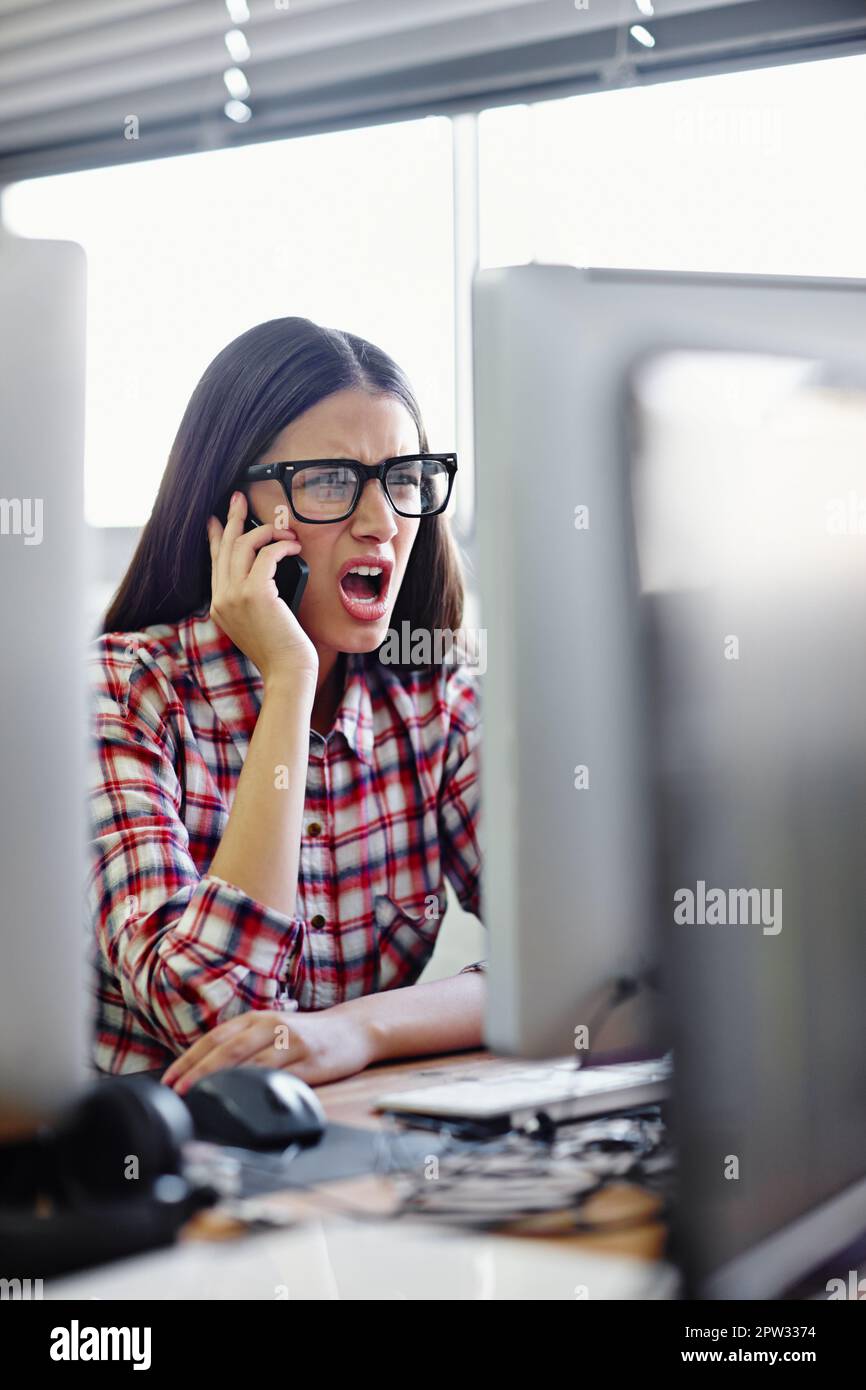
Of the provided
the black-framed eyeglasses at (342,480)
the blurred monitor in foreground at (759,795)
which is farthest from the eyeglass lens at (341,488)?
the blurred monitor in foreground at (759,795)

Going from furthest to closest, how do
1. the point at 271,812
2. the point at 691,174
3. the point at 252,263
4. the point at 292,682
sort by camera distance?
the point at 252,263 → the point at 691,174 → the point at 292,682 → the point at 271,812

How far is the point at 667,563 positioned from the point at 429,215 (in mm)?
1723

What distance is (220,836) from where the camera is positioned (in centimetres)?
137

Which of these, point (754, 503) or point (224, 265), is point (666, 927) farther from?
point (224, 265)

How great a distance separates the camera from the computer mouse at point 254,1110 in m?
0.73

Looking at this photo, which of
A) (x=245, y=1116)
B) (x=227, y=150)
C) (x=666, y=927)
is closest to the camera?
(x=666, y=927)

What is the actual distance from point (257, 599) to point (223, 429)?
0.77 ft

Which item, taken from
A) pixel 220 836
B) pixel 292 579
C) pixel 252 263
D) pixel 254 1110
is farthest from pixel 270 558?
pixel 252 263

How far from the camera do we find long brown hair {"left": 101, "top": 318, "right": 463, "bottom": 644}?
1.43m

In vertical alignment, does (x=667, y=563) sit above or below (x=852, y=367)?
below

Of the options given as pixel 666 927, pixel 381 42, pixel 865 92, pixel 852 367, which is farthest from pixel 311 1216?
pixel 381 42

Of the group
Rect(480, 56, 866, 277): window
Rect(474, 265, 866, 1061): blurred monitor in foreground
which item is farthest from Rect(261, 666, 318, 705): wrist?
Rect(480, 56, 866, 277): window

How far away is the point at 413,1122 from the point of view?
0.79 metres

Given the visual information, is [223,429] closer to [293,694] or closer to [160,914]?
[293,694]
